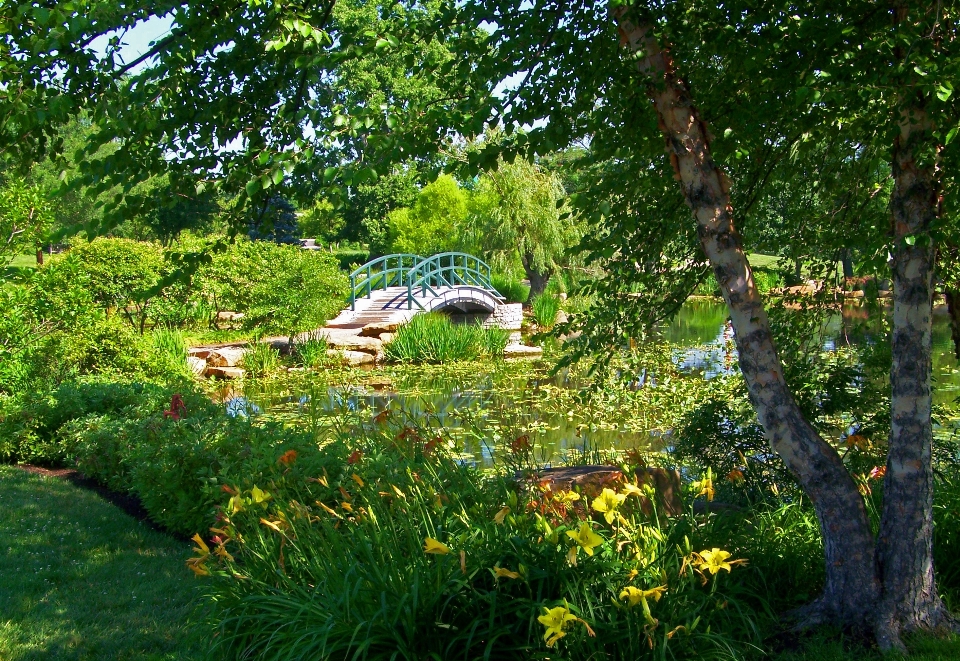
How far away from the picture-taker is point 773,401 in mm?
3445

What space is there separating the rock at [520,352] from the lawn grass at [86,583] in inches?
461

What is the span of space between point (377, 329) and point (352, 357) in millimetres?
2163

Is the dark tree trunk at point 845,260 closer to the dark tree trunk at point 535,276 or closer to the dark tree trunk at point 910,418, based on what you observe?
the dark tree trunk at point 910,418

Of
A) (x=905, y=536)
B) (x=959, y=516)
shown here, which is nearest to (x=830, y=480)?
(x=905, y=536)

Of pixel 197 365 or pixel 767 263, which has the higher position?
pixel 767 263

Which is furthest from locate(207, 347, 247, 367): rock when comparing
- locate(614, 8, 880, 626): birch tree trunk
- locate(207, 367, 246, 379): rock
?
locate(614, 8, 880, 626): birch tree trunk

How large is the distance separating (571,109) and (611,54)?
30 centimetres

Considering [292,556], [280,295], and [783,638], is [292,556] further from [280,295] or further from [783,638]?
Answer: [280,295]

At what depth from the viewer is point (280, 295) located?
1662cm

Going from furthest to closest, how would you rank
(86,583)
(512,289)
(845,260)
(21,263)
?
(21,263) < (512,289) < (845,260) < (86,583)

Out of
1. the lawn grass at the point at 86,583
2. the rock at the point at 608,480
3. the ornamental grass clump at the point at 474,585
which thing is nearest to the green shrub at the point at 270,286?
the lawn grass at the point at 86,583

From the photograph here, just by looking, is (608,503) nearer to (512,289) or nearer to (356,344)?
(356,344)

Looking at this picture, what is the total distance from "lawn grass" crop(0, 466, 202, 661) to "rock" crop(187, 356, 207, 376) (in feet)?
26.4

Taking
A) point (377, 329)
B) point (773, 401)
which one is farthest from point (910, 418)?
point (377, 329)
